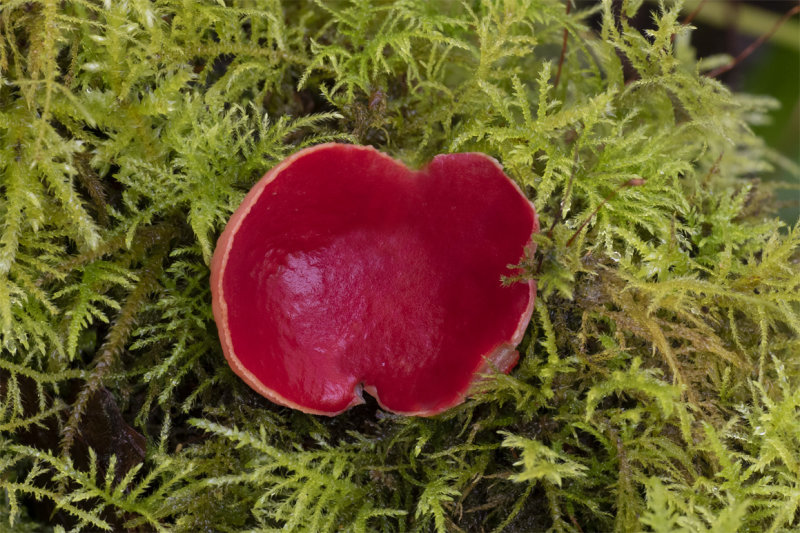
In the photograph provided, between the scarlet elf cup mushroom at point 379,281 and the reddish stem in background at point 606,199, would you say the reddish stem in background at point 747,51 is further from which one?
the scarlet elf cup mushroom at point 379,281

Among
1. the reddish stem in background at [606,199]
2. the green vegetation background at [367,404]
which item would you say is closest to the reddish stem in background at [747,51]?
the green vegetation background at [367,404]

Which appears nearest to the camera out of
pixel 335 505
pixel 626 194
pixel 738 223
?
pixel 335 505

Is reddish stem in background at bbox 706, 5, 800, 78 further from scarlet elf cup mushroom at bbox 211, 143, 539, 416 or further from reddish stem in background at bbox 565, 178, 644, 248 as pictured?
scarlet elf cup mushroom at bbox 211, 143, 539, 416

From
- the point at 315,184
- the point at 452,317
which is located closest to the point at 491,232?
the point at 452,317

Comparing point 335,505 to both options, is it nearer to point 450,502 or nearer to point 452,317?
point 450,502

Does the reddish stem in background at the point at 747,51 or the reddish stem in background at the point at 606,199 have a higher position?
the reddish stem in background at the point at 747,51

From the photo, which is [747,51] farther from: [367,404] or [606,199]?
[367,404]
